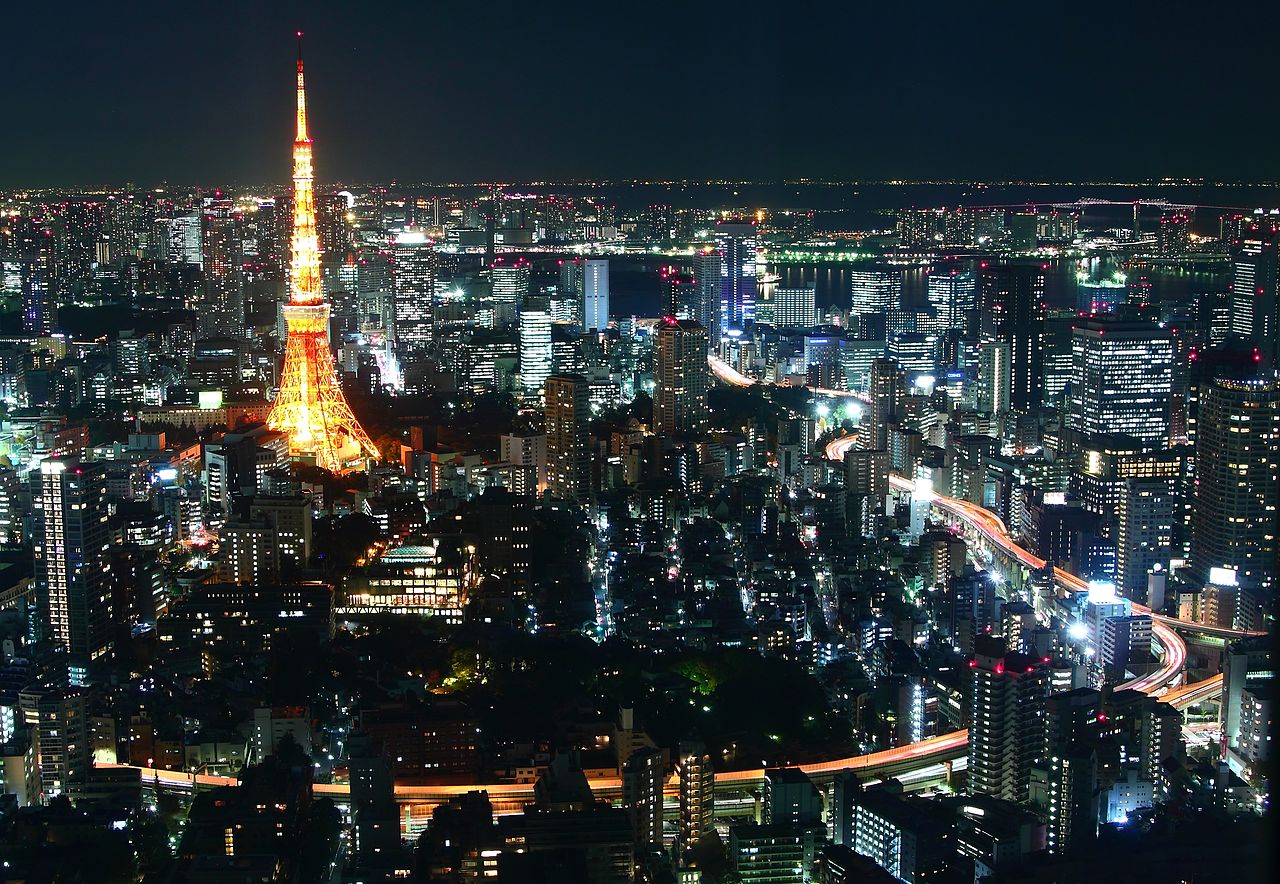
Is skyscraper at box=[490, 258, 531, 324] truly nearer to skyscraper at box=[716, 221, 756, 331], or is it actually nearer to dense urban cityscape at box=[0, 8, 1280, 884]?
dense urban cityscape at box=[0, 8, 1280, 884]

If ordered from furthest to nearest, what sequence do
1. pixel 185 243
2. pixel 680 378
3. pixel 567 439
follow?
pixel 185 243 < pixel 680 378 < pixel 567 439

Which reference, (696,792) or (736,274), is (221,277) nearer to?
(736,274)

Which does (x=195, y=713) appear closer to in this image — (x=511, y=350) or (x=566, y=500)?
(x=566, y=500)

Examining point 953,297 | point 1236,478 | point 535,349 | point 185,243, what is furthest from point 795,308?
point 1236,478

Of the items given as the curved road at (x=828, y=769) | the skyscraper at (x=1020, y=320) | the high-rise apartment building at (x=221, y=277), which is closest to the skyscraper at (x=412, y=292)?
the high-rise apartment building at (x=221, y=277)

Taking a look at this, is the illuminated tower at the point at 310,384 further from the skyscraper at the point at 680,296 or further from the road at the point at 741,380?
the skyscraper at the point at 680,296

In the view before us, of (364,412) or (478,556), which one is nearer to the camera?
(478,556)

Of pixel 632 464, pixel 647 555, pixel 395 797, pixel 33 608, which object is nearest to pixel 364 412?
pixel 632 464
